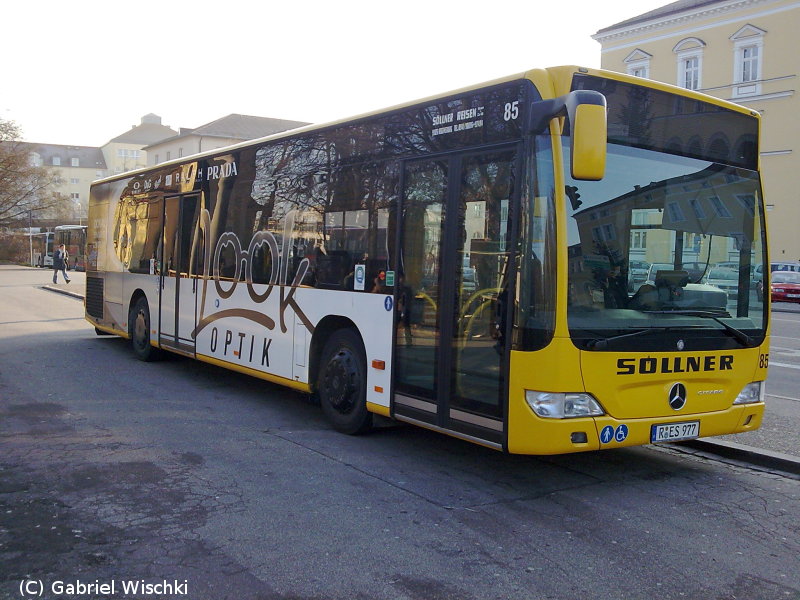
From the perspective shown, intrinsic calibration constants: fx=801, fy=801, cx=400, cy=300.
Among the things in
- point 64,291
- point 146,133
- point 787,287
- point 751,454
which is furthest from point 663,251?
point 146,133

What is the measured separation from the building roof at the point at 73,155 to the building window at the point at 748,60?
4502 inches

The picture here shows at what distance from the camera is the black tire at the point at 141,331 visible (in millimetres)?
12805

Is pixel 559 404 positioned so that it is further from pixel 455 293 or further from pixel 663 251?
pixel 663 251

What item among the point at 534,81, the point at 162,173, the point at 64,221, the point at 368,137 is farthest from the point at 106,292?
the point at 64,221

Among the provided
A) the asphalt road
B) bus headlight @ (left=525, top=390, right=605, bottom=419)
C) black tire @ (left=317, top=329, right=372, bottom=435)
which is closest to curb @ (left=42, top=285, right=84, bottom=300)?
the asphalt road

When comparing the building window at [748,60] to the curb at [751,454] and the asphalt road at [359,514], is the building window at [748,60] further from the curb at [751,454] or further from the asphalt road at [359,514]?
the asphalt road at [359,514]

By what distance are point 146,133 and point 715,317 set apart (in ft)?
437

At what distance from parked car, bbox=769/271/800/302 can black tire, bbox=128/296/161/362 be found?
2921 cm

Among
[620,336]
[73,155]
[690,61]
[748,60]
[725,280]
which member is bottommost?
[620,336]

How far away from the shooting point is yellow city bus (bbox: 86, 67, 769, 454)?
570 centimetres

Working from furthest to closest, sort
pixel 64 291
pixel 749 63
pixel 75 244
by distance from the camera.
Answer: pixel 75 244, pixel 749 63, pixel 64 291

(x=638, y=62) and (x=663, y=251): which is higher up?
(x=638, y=62)

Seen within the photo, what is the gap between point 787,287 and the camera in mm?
34656

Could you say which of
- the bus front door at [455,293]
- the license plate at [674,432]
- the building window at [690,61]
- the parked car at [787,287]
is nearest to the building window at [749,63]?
the building window at [690,61]
